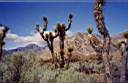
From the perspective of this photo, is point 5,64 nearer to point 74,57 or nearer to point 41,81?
point 41,81

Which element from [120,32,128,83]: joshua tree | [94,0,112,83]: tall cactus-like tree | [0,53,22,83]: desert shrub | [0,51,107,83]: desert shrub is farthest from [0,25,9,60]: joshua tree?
[120,32,128,83]: joshua tree

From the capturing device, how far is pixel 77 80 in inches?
516

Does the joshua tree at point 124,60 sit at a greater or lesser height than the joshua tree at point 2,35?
lesser

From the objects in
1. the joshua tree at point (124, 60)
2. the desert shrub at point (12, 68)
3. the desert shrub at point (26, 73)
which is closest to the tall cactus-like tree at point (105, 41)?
the desert shrub at point (26, 73)

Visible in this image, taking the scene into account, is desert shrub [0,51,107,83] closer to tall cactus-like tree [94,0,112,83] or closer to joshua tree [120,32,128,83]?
tall cactus-like tree [94,0,112,83]

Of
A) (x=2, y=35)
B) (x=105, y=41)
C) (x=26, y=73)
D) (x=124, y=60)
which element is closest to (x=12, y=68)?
(x=26, y=73)

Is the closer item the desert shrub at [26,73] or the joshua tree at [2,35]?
the desert shrub at [26,73]

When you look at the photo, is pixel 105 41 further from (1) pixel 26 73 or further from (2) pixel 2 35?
(2) pixel 2 35

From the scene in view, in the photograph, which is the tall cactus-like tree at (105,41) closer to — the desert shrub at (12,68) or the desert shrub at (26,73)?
the desert shrub at (26,73)

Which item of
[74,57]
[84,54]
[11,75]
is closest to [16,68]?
[11,75]

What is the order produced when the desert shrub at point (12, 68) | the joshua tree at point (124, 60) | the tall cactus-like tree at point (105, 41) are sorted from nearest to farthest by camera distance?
the tall cactus-like tree at point (105, 41) < the desert shrub at point (12, 68) < the joshua tree at point (124, 60)

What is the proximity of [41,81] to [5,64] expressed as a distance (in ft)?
6.83

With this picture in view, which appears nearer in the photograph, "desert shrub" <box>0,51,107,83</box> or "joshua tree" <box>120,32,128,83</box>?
"desert shrub" <box>0,51,107,83</box>

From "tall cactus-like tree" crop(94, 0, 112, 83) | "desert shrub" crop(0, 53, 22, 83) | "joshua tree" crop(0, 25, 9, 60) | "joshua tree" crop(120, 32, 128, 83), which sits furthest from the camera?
"joshua tree" crop(0, 25, 9, 60)
